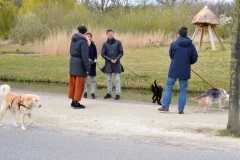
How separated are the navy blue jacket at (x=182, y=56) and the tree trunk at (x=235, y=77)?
6.76 feet

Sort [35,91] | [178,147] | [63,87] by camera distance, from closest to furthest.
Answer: [178,147], [35,91], [63,87]

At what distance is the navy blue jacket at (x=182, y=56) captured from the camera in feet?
30.6

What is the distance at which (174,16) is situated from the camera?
118 ft

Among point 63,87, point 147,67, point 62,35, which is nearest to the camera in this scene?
point 63,87

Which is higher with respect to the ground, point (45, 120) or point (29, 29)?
point (29, 29)

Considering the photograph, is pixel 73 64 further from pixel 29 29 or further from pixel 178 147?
pixel 29 29

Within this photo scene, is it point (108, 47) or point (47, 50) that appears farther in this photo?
point (47, 50)

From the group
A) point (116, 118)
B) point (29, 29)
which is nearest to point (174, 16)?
point (29, 29)

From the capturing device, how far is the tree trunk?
23.6 feet

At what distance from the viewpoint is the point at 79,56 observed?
981cm

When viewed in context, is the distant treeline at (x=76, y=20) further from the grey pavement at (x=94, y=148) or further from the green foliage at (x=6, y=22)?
the grey pavement at (x=94, y=148)

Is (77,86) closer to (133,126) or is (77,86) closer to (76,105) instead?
(76,105)

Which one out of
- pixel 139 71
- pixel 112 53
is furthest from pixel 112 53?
pixel 139 71

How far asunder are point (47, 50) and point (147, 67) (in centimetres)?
1012
